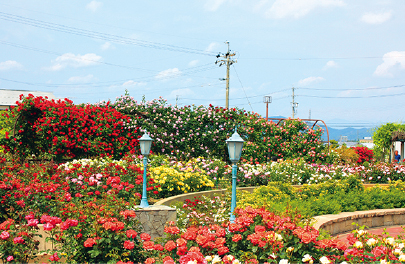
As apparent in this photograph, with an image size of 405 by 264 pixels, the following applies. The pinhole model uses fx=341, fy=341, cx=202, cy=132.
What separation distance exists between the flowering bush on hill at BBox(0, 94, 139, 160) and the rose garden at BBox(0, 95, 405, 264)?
3 centimetres

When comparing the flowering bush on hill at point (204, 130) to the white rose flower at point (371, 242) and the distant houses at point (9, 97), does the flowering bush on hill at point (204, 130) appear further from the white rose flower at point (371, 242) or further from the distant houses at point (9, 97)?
the distant houses at point (9, 97)

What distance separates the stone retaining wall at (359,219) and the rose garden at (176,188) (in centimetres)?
24

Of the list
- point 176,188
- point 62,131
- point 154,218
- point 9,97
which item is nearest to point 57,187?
point 154,218

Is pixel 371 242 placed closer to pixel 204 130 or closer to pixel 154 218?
pixel 154 218

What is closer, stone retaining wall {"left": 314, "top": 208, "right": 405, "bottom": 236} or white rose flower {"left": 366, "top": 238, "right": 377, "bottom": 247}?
white rose flower {"left": 366, "top": 238, "right": 377, "bottom": 247}

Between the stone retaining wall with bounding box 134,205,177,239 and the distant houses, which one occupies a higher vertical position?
the distant houses

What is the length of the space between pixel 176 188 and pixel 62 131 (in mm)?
5002

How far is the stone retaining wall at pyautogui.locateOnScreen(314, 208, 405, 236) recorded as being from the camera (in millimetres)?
5797

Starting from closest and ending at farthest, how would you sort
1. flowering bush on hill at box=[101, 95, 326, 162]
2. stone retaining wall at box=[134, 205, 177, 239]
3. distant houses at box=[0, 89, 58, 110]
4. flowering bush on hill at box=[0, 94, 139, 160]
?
1. stone retaining wall at box=[134, 205, 177, 239]
2. flowering bush on hill at box=[0, 94, 139, 160]
3. flowering bush on hill at box=[101, 95, 326, 162]
4. distant houses at box=[0, 89, 58, 110]

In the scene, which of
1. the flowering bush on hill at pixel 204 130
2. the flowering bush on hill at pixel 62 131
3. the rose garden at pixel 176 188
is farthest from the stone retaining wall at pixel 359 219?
the flowering bush on hill at pixel 62 131

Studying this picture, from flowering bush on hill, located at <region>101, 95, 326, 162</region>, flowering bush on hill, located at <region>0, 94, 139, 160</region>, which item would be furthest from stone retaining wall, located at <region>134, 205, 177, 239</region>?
flowering bush on hill, located at <region>101, 95, 326, 162</region>

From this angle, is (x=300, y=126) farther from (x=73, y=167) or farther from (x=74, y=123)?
(x=73, y=167)

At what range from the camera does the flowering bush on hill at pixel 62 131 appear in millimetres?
10438

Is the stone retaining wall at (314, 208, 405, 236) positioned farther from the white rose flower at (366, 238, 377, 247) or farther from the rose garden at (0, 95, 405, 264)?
the white rose flower at (366, 238, 377, 247)
